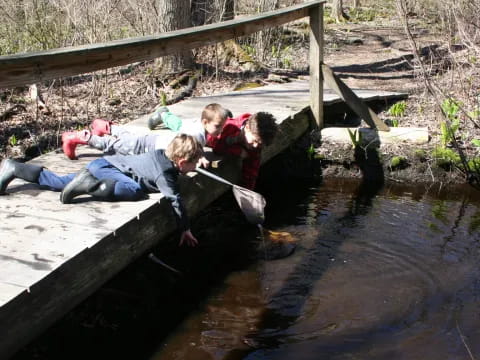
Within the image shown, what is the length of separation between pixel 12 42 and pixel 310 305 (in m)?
7.05

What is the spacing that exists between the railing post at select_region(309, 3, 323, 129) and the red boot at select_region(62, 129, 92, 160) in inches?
129

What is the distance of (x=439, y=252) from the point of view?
18.6 ft

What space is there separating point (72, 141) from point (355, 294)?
2724mm

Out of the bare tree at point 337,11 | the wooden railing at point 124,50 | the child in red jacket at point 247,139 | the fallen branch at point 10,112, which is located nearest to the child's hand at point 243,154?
the child in red jacket at point 247,139

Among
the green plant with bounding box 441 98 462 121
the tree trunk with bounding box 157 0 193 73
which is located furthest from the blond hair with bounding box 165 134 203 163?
the tree trunk with bounding box 157 0 193 73

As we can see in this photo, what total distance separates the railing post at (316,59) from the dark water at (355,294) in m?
1.53

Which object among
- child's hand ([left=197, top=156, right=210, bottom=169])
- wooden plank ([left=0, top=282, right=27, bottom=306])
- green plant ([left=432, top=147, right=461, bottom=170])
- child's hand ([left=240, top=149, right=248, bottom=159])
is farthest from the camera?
green plant ([left=432, top=147, right=461, bottom=170])

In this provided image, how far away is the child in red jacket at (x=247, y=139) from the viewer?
209 inches

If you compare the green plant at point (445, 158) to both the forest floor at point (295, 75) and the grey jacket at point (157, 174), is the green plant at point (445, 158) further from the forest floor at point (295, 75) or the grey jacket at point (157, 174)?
the grey jacket at point (157, 174)

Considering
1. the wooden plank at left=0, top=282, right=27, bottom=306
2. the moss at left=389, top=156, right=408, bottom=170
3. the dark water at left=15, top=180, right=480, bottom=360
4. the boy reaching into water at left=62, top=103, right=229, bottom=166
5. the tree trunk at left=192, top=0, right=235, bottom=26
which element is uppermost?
the tree trunk at left=192, top=0, right=235, bottom=26

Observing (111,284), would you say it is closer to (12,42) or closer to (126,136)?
(126,136)

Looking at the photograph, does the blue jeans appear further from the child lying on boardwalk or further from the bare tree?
the bare tree

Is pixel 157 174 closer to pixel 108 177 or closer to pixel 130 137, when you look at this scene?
pixel 108 177

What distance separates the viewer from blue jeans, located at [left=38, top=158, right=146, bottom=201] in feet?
14.4
